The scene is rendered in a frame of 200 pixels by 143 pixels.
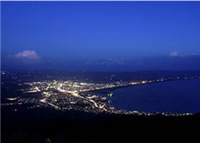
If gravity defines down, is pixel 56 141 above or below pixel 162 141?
above

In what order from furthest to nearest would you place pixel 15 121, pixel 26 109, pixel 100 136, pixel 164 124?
pixel 26 109 → pixel 15 121 → pixel 164 124 → pixel 100 136

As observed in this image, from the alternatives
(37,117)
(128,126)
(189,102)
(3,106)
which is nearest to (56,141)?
(128,126)

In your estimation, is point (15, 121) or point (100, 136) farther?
point (15, 121)

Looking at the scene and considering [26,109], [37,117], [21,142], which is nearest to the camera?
[21,142]

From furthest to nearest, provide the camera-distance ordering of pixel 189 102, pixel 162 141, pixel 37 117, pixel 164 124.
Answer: pixel 189 102 → pixel 37 117 → pixel 164 124 → pixel 162 141

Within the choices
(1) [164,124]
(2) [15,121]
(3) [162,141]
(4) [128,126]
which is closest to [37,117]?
(2) [15,121]

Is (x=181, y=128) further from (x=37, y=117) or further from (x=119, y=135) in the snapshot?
(x=37, y=117)

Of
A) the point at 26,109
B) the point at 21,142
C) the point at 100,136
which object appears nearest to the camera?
the point at 21,142

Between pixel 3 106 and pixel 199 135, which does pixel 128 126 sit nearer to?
pixel 199 135

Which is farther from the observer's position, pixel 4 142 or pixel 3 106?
pixel 3 106
